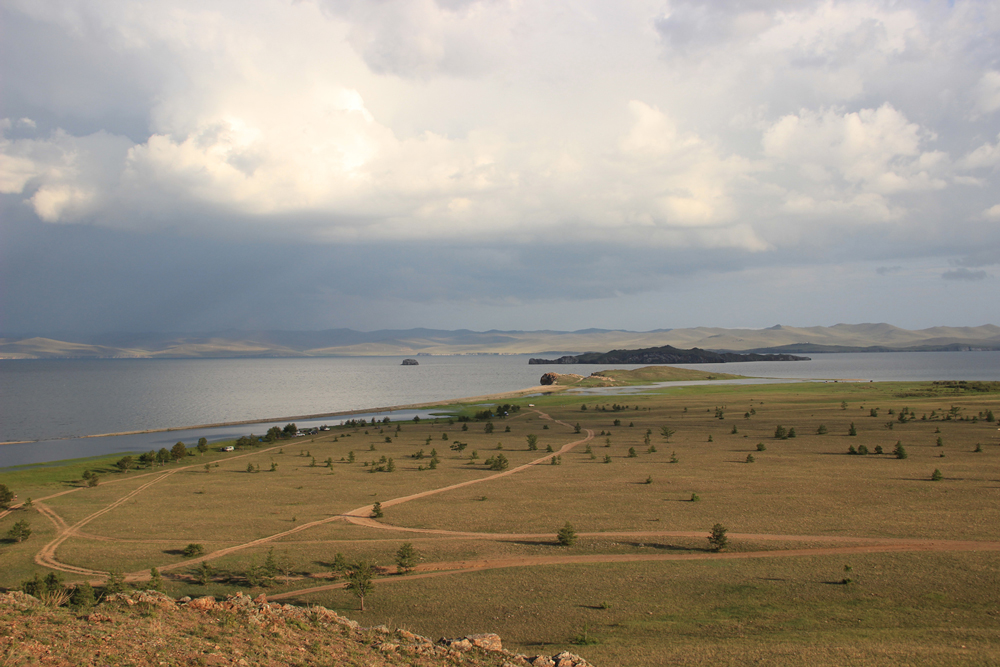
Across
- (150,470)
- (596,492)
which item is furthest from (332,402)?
(596,492)

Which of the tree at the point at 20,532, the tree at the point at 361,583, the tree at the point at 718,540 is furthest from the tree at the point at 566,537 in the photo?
the tree at the point at 20,532

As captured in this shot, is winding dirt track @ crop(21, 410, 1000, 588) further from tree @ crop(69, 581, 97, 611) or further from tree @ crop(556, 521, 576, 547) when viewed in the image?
tree @ crop(69, 581, 97, 611)

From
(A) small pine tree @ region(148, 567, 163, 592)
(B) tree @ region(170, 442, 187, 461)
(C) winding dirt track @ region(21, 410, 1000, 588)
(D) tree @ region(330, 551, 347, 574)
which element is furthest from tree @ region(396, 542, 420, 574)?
(B) tree @ region(170, 442, 187, 461)

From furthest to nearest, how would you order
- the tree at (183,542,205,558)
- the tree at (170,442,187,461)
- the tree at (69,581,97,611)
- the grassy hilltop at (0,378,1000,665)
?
1. the tree at (170,442,187,461)
2. the tree at (183,542,205,558)
3. the tree at (69,581,97,611)
4. the grassy hilltop at (0,378,1000,665)

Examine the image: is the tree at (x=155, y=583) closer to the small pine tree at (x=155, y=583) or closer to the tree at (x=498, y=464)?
the small pine tree at (x=155, y=583)

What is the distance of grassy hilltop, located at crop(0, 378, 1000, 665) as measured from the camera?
16062 millimetres

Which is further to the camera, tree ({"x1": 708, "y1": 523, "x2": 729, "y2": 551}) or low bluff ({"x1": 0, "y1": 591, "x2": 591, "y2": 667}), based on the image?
tree ({"x1": 708, "y1": 523, "x2": 729, "y2": 551})

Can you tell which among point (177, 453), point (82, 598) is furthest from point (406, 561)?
point (177, 453)

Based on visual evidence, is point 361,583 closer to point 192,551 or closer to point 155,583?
point 155,583

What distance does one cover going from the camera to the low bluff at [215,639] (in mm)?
12047

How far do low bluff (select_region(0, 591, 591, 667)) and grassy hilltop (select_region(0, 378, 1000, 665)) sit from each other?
2.31 m

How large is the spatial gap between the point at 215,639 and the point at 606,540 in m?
15.2

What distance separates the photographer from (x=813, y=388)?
107m

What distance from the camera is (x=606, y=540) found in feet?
78.3
